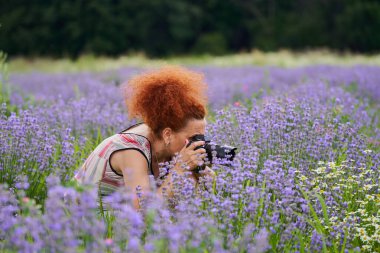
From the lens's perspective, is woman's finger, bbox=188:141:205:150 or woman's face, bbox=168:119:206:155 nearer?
woman's finger, bbox=188:141:205:150

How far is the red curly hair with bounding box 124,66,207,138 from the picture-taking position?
299 centimetres

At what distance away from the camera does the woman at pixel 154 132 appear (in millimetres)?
2975

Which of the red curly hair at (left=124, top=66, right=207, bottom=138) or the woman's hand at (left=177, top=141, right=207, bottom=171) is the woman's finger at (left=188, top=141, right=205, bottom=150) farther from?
the red curly hair at (left=124, top=66, right=207, bottom=138)

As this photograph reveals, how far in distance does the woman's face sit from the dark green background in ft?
89.9

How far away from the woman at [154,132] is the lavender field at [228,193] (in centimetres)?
25

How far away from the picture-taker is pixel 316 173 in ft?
10.0

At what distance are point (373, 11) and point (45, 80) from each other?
2405cm

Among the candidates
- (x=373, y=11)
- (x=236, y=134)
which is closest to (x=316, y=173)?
(x=236, y=134)

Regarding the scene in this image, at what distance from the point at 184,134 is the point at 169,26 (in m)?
32.2

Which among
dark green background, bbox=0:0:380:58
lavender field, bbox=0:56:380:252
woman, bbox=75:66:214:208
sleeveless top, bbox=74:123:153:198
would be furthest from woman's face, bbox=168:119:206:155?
dark green background, bbox=0:0:380:58

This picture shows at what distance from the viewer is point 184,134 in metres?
3.00

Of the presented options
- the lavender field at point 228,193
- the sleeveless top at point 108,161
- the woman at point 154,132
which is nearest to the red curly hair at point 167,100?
the woman at point 154,132

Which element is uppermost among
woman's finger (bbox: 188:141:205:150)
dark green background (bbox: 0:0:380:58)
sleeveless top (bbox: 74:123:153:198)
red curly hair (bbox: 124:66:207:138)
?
dark green background (bbox: 0:0:380:58)

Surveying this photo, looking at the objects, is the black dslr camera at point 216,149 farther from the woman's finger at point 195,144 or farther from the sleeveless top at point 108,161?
the sleeveless top at point 108,161
